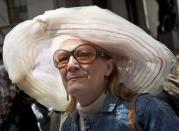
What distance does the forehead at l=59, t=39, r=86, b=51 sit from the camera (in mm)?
2980

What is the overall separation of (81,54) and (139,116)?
45cm

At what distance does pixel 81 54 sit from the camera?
2.94 metres

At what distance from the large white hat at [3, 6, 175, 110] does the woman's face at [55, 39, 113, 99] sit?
106 mm

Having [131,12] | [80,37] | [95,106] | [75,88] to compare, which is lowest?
[131,12]

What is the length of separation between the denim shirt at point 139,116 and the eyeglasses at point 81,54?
0.21 m

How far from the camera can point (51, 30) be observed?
3186mm

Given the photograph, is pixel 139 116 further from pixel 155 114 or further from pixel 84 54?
pixel 84 54

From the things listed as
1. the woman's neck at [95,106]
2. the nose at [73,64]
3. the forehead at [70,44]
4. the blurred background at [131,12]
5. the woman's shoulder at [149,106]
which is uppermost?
the forehead at [70,44]

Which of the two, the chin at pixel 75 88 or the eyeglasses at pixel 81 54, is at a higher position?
the eyeglasses at pixel 81 54

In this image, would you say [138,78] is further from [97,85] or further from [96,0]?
[96,0]

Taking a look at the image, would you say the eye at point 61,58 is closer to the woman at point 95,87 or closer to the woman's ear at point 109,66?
the woman at point 95,87

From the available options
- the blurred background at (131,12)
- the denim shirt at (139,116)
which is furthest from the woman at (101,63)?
the blurred background at (131,12)

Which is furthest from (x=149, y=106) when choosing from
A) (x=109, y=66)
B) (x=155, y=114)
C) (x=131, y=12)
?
(x=131, y=12)

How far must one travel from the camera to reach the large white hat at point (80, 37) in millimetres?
3016
